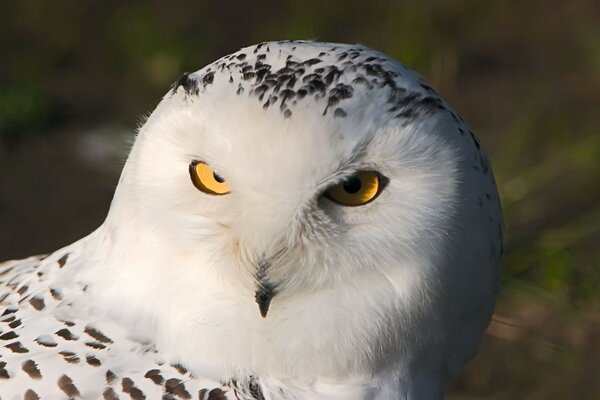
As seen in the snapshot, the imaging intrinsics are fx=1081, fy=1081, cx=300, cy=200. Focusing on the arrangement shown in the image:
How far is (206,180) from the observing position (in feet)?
6.37

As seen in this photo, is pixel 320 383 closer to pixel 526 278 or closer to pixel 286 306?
pixel 286 306

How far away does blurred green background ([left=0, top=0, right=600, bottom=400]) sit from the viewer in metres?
3.60

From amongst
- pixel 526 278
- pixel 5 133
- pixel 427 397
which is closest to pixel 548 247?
pixel 526 278

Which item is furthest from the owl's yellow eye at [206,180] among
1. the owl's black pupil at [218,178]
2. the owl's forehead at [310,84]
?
the owl's forehead at [310,84]

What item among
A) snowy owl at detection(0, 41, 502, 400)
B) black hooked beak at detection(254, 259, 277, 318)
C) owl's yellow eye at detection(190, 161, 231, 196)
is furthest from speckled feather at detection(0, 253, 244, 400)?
owl's yellow eye at detection(190, 161, 231, 196)

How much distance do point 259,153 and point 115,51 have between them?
314 centimetres

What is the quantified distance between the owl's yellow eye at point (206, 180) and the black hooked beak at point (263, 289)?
0.15m

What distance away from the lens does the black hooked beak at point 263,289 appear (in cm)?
194

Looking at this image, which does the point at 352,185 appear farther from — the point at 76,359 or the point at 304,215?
the point at 76,359

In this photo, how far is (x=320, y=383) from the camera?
212 cm

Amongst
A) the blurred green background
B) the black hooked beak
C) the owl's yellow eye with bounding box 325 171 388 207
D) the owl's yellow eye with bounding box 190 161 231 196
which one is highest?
the owl's yellow eye with bounding box 190 161 231 196

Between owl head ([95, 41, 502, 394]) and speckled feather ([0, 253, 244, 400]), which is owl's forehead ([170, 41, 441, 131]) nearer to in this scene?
owl head ([95, 41, 502, 394])

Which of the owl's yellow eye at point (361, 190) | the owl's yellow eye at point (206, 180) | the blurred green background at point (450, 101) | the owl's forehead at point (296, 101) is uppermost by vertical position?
the owl's forehead at point (296, 101)

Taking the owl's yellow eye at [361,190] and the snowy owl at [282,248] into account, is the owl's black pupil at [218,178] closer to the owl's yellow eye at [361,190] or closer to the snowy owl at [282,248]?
the snowy owl at [282,248]
